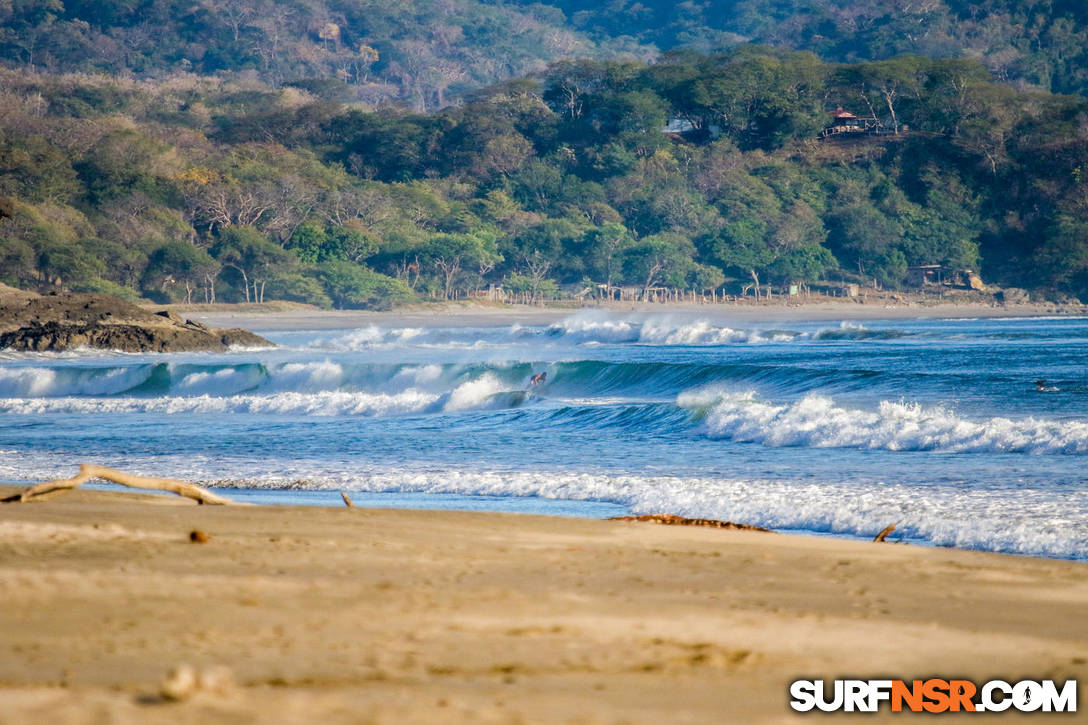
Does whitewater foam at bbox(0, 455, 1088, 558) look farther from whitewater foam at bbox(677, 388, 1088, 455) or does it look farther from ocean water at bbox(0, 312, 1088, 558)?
whitewater foam at bbox(677, 388, 1088, 455)

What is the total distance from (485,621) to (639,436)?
14.1 m

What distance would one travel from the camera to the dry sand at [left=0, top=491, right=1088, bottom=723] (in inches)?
163

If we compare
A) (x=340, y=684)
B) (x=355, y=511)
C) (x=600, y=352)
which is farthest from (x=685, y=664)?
(x=600, y=352)

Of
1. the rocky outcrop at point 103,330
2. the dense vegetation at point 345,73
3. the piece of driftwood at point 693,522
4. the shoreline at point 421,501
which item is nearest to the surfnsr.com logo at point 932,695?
the piece of driftwood at point 693,522

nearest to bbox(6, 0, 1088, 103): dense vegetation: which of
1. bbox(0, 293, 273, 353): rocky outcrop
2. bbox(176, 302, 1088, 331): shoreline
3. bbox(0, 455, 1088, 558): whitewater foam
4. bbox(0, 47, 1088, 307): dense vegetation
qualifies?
bbox(0, 47, 1088, 307): dense vegetation

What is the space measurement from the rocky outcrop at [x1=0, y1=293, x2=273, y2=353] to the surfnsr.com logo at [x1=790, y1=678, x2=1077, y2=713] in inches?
1679

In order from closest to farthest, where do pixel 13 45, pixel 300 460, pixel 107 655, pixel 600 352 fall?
pixel 107 655
pixel 300 460
pixel 600 352
pixel 13 45

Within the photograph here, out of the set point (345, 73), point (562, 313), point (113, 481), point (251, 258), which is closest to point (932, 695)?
point (113, 481)

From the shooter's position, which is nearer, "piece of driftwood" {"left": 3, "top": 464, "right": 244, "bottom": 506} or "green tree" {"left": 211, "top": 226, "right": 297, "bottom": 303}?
"piece of driftwood" {"left": 3, "top": 464, "right": 244, "bottom": 506}

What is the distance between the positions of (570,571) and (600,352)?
34.7m

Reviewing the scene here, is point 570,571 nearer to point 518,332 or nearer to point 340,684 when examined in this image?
point 340,684

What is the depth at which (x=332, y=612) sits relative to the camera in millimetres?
5492

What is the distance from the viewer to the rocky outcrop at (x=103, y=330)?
4509 cm

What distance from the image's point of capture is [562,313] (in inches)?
A: 3051
